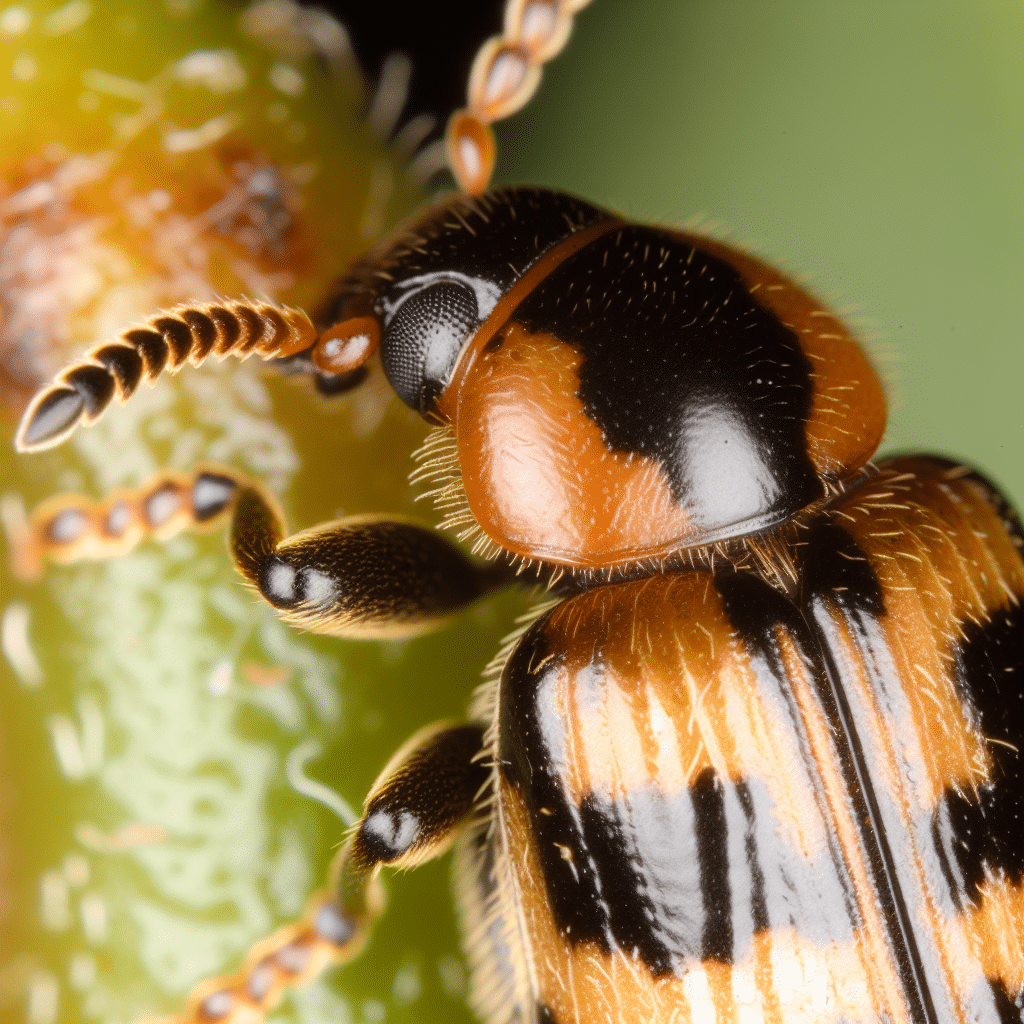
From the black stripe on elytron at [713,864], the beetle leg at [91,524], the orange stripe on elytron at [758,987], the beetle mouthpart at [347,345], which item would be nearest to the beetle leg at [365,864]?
the orange stripe on elytron at [758,987]

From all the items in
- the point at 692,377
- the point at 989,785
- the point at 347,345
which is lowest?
the point at 989,785

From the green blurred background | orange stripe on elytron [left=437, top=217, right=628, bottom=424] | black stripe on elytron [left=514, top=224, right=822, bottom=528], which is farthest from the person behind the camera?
the green blurred background

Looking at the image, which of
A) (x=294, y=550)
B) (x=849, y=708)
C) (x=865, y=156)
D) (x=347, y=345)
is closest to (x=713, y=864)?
(x=849, y=708)

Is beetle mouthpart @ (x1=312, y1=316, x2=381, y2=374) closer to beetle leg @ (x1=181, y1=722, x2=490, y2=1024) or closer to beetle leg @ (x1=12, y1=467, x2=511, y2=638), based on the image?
beetle leg @ (x1=12, y1=467, x2=511, y2=638)

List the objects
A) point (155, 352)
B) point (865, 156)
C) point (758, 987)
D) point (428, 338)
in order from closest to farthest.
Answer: point (758, 987), point (155, 352), point (428, 338), point (865, 156)

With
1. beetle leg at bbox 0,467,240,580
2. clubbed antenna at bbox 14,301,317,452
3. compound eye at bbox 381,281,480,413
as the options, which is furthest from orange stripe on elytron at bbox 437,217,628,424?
beetle leg at bbox 0,467,240,580

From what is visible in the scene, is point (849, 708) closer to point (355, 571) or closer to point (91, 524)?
point (355, 571)

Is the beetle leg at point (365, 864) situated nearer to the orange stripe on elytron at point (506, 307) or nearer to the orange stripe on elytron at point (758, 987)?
the orange stripe on elytron at point (758, 987)
